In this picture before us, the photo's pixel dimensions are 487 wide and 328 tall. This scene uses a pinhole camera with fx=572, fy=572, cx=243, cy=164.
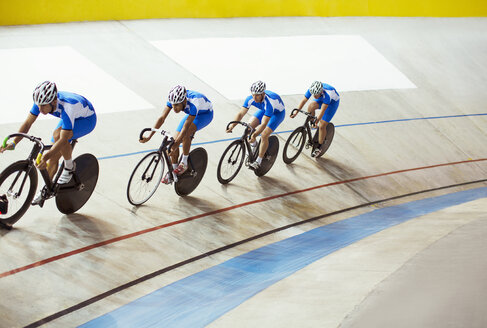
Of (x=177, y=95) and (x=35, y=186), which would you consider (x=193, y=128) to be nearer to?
(x=177, y=95)

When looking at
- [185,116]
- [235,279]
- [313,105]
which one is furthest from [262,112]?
[235,279]

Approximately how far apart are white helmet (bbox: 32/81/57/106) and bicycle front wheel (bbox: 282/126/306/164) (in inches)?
153

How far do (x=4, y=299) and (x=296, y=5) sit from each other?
10842mm

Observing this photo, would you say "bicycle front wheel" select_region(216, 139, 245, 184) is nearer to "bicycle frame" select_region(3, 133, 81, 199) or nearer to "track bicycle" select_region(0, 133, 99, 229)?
"track bicycle" select_region(0, 133, 99, 229)

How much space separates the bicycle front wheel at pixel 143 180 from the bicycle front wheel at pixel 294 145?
245 cm

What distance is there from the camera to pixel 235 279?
16.4 feet

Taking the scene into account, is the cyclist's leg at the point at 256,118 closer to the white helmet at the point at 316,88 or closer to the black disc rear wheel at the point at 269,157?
the black disc rear wheel at the point at 269,157

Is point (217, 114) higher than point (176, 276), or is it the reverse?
point (217, 114)

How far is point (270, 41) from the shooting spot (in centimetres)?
1184

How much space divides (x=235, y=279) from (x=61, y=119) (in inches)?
79.3

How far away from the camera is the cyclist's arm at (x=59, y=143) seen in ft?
14.8

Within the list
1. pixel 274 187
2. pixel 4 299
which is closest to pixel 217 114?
pixel 274 187

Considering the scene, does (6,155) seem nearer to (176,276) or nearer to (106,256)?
(106,256)

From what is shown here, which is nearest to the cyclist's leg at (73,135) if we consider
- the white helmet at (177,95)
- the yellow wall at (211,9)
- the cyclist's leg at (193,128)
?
the white helmet at (177,95)
